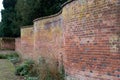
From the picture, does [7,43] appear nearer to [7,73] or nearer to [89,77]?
[7,73]

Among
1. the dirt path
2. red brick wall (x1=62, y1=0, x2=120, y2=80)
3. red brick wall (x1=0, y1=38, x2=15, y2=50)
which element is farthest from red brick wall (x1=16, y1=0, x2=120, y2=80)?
red brick wall (x1=0, y1=38, x2=15, y2=50)

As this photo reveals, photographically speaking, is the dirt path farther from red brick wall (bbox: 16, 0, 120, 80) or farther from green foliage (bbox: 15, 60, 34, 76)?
red brick wall (bbox: 16, 0, 120, 80)

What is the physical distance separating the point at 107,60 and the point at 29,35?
14356 millimetres

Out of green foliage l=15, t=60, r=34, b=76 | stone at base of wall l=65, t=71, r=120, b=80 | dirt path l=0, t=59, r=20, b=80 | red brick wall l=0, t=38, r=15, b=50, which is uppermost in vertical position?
red brick wall l=0, t=38, r=15, b=50

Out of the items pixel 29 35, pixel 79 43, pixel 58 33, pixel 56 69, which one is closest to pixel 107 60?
pixel 79 43

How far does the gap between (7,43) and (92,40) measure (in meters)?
29.9

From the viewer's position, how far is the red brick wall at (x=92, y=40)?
761 centimetres

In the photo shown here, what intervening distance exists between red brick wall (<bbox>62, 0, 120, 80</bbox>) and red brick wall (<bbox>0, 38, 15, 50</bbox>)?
87.7 feet

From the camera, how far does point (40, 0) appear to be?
2708 centimetres

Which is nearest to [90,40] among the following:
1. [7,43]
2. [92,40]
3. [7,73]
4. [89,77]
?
[92,40]

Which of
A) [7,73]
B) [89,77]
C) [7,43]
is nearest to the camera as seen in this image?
[89,77]

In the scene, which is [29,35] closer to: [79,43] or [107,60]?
[79,43]

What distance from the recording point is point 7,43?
3772 centimetres

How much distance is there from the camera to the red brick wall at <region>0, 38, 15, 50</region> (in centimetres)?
3712
